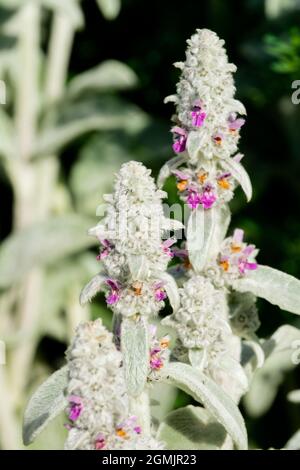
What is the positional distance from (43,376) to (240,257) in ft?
6.00

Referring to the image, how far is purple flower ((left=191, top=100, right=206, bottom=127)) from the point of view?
3.88ft

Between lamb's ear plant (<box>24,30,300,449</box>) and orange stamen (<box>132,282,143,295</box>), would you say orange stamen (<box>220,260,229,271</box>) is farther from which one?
orange stamen (<box>132,282,143,295</box>)

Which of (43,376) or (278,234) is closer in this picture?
(278,234)

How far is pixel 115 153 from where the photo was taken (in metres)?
3.07

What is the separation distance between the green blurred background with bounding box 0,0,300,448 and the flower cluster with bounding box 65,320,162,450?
1.49m

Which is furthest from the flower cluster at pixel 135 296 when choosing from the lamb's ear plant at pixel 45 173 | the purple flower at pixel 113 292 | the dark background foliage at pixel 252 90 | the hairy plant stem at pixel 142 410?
the lamb's ear plant at pixel 45 173

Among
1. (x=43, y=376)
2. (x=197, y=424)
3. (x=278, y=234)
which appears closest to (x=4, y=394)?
(x=43, y=376)

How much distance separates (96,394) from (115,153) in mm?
2133

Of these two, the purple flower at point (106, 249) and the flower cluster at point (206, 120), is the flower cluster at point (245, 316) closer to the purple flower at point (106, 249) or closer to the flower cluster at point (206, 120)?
the flower cluster at point (206, 120)

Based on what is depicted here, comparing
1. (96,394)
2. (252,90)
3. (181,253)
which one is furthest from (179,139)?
(252,90)

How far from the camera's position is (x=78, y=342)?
97 cm

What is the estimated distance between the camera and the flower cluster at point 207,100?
3.90ft

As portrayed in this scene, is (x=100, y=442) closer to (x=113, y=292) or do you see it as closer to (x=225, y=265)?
(x=113, y=292)
